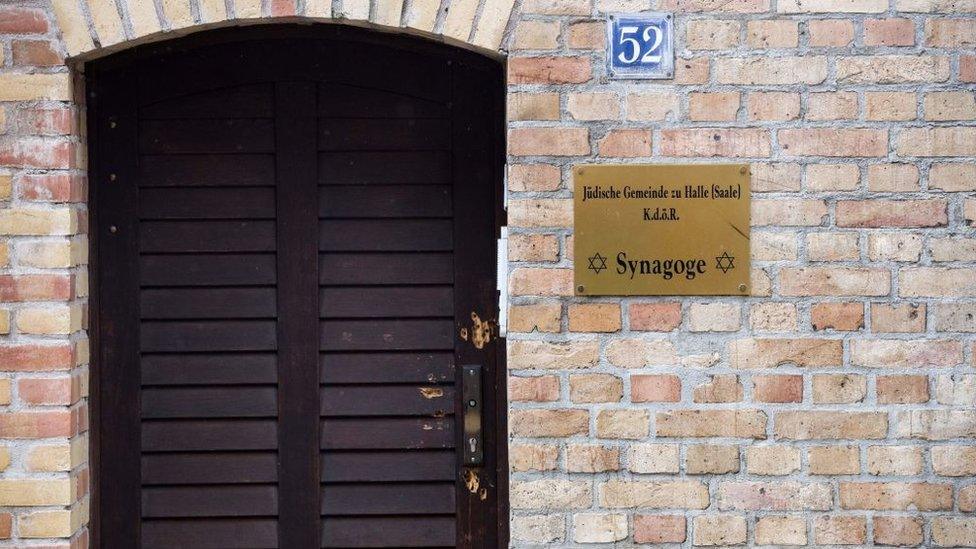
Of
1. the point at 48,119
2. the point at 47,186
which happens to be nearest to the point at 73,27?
the point at 48,119

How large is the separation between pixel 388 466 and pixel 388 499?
3.8 inches

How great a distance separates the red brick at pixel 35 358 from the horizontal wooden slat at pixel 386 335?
0.69 m

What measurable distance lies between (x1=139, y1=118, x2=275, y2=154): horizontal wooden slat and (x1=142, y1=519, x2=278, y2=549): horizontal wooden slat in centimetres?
109

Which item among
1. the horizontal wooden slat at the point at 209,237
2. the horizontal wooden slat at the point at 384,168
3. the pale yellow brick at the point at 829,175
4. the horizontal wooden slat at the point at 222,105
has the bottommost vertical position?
the horizontal wooden slat at the point at 209,237

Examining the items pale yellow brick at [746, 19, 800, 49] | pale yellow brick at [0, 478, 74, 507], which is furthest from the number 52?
pale yellow brick at [0, 478, 74, 507]

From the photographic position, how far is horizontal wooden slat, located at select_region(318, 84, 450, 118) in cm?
292

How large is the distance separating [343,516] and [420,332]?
0.58 meters

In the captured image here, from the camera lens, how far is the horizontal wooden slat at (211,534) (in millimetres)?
2898

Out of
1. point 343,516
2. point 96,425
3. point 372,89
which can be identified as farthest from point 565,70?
point 96,425

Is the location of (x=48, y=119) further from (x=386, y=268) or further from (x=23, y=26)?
(x=386, y=268)

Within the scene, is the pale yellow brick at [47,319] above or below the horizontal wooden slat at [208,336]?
above

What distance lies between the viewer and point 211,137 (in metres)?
2.91

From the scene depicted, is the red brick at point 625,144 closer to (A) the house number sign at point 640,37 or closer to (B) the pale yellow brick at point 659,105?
(B) the pale yellow brick at point 659,105

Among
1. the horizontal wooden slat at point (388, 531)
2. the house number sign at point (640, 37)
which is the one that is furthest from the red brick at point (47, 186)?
the house number sign at point (640, 37)
